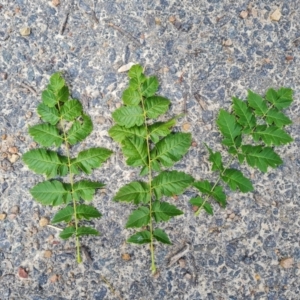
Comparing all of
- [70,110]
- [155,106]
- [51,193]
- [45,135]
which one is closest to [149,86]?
[155,106]

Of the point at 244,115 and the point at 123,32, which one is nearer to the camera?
the point at 244,115

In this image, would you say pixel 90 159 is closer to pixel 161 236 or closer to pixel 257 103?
pixel 161 236

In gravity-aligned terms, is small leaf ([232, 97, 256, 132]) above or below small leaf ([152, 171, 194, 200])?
above

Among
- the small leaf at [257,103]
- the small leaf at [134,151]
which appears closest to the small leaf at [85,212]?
the small leaf at [134,151]

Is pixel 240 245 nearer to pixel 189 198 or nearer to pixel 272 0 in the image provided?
pixel 189 198

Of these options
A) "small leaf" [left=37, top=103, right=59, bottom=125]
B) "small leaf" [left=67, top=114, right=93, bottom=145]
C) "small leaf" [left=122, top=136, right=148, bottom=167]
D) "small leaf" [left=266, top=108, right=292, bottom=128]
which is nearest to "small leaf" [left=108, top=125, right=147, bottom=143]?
"small leaf" [left=122, top=136, right=148, bottom=167]

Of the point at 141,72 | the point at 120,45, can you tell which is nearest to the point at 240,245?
the point at 141,72

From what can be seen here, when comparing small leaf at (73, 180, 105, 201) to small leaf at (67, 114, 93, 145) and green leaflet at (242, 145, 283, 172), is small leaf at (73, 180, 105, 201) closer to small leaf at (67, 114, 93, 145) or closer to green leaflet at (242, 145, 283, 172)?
small leaf at (67, 114, 93, 145)
